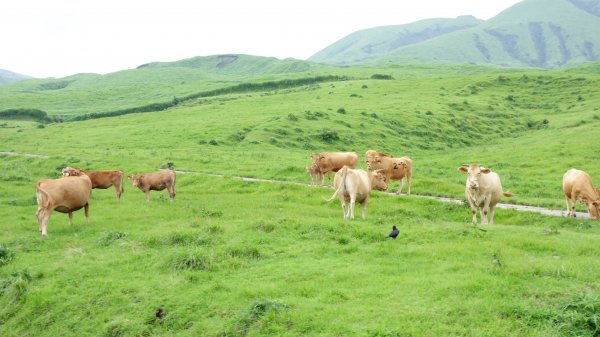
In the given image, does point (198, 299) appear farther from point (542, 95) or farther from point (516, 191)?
point (542, 95)

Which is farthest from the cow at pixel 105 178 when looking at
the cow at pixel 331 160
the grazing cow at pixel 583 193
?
the grazing cow at pixel 583 193

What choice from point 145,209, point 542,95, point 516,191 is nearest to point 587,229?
point 516,191

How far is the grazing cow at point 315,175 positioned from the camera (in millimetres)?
27484

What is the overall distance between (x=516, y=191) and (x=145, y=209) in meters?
21.1

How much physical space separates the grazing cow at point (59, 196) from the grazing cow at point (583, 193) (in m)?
20.3

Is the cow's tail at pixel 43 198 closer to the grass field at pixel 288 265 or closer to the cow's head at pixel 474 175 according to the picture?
the grass field at pixel 288 265

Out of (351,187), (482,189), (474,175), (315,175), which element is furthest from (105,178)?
(482,189)

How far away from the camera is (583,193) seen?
19688 mm

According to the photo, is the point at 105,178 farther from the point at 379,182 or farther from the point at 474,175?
the point at 474,175

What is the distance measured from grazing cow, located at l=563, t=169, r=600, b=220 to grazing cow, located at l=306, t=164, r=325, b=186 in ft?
40.9

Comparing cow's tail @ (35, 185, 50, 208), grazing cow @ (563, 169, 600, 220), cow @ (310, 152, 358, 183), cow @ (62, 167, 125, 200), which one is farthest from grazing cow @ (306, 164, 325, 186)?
cow's tail @ (35, 185, 50, 208)

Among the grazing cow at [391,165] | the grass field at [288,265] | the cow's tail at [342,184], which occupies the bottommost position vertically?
the grass field at [288,265]

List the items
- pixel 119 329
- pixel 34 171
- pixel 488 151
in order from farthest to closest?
pixel 488 151
pixel 34 171
pixel 119 329

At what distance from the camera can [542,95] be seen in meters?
84.5
